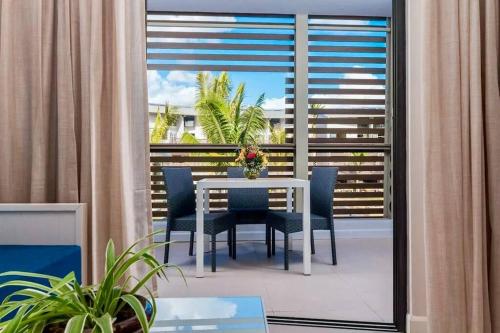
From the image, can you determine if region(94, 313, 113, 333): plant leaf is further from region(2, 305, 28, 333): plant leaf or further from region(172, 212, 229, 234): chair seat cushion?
region(172, 212, 229, 234): chair seat cushion

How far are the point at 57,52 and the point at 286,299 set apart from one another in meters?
2.15

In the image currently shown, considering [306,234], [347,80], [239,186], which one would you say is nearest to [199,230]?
[239,186]

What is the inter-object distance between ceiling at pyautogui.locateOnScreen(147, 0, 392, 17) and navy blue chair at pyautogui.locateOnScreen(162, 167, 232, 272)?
6.77 feet

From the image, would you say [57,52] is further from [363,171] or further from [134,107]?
[363,171]

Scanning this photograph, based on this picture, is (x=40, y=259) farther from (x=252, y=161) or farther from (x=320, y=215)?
(x=320, y=215)

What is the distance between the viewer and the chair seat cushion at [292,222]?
355cm

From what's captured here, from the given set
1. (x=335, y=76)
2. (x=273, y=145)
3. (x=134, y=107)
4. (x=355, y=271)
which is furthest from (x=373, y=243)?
(x=134, y=107)

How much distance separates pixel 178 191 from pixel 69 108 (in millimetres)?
1786

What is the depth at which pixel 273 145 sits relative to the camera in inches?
199

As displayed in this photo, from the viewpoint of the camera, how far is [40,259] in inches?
68.0

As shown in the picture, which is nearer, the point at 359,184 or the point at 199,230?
the point at 199,230

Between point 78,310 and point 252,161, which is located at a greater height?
point 252,161

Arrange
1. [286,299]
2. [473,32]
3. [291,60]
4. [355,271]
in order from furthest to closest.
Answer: [291,60] → [355,271] → [286,299] → [473,32]

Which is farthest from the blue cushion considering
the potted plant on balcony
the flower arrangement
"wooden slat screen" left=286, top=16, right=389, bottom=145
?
"wooden slat screen" left=286, top=16, right=389, bottom=145
